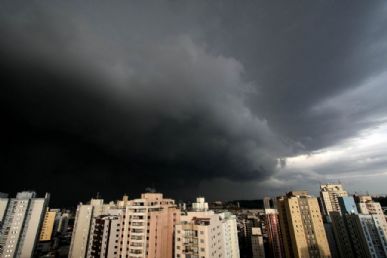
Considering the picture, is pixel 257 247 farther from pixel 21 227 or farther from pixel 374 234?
pixel 21 227

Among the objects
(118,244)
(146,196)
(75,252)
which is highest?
(146,196)

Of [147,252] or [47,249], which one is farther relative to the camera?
[47,249]

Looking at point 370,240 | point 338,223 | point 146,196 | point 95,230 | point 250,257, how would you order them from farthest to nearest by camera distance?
1. point 250,257
2. point 338,223
3. point 95,230
4. point 370,240
5. point 146,196

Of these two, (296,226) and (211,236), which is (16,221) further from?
(296,226)

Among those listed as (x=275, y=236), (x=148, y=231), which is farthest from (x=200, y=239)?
(x=275, y=236)

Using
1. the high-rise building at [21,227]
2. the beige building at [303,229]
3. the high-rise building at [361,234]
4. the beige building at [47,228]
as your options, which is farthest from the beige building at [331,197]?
the beige building at [47,228]

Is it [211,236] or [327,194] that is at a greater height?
[327,194]

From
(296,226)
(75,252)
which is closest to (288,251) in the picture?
(296,226)
